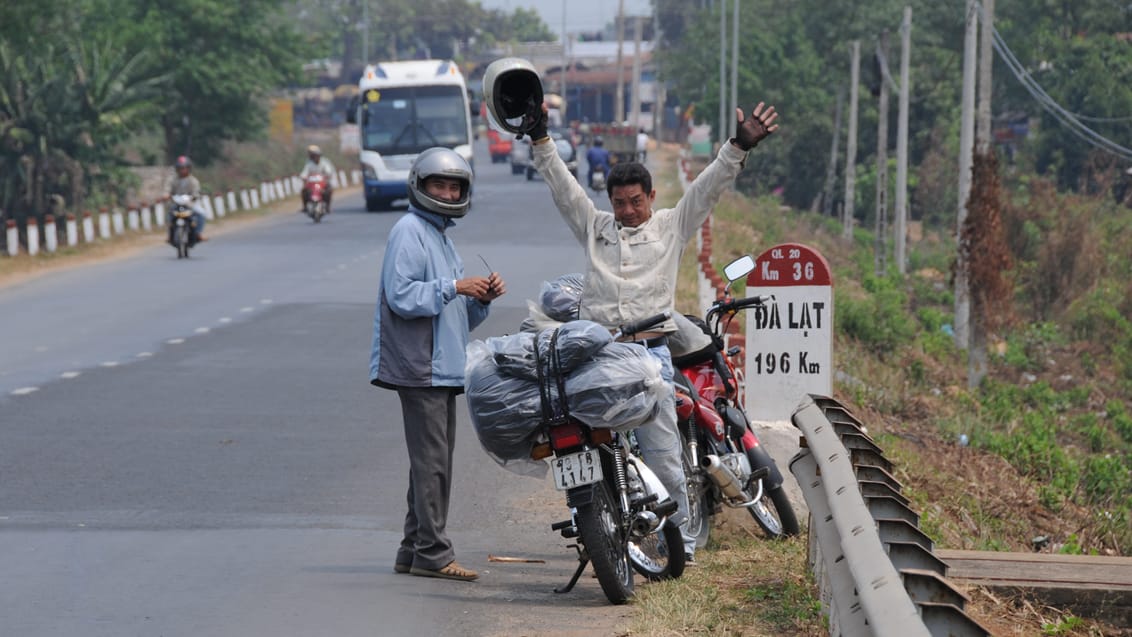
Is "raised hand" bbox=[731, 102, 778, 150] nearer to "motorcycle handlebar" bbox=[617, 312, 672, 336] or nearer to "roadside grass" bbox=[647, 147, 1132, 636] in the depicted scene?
"motorcycle handlebar" bbox=[617, 312, 672, 336]

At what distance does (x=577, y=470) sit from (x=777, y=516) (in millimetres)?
2119

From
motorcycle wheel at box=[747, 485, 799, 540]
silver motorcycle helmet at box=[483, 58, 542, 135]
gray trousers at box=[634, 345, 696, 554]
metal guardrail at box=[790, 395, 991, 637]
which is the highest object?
silver motorcycle helmet at box=[483, 58, 542, 135]

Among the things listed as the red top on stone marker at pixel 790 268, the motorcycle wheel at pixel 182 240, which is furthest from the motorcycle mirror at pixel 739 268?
the motorcycle wheel at pixel 182 240

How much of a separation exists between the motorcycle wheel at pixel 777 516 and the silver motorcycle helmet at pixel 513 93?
7.15 feet

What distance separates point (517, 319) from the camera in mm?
19375

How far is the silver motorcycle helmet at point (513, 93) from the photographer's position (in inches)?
314

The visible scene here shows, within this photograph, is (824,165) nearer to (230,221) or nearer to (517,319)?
(230,221)

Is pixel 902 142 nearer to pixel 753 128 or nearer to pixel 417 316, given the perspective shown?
pixel 753 128

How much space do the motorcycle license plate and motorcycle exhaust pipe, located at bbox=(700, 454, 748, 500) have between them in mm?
1311

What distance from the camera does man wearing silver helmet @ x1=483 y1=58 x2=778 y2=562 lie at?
7.53m

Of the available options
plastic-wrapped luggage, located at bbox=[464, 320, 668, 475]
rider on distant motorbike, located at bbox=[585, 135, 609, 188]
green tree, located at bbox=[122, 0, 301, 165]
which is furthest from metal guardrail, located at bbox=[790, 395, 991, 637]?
green tree, located at bbox=[122, 0, 301, 165]

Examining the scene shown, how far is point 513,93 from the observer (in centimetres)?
808

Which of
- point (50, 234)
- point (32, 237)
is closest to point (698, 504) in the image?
point (32, 237)

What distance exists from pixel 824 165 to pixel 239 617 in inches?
2313
